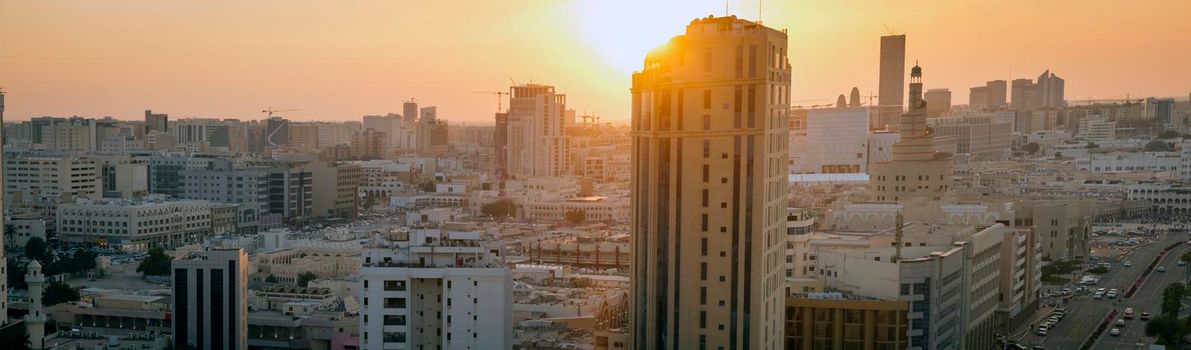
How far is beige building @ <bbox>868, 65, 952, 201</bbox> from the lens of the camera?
2183 centimetres

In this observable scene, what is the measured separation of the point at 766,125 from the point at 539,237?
16758 millimetres

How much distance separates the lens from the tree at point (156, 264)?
21109 mm

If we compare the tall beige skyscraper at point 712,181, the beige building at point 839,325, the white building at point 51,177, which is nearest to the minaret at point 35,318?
the tall beige skyscraper at point 712,181

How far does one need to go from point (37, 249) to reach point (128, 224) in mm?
3063

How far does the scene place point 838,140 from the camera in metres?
43.5

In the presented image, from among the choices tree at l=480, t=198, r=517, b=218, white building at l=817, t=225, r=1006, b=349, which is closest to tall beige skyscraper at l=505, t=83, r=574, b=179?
tree at l=480, t=198, r=517, b=218

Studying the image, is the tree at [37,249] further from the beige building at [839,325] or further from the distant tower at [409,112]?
the distant tower at [409,112]

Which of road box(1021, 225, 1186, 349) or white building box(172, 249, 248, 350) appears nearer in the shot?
white building box(172, 249, 248, 350)

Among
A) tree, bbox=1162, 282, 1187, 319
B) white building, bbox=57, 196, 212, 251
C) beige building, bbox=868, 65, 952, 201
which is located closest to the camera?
tree, bbox=1162, 282, 1187, 319

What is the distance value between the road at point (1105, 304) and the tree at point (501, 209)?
16.9 metres

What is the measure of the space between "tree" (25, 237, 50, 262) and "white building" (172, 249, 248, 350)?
11.8 m

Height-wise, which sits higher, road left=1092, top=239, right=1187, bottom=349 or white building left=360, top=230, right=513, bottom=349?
white building left=360, top=230, right=513, bottom=349

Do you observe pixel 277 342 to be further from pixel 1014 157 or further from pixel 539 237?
pixel 1014 157

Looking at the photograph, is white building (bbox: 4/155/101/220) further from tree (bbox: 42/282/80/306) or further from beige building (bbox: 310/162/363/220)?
tree (bbox: 42/282/80/306)
